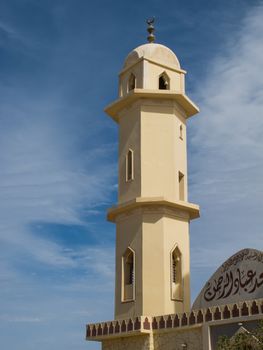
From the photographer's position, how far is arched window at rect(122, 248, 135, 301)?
2019cm

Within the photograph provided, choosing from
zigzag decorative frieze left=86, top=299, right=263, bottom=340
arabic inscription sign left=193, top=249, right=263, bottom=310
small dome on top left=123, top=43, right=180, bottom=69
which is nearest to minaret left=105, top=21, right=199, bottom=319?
small dome on top left=123, top=43, right=180, bottom=69

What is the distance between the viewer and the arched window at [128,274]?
2019 cm

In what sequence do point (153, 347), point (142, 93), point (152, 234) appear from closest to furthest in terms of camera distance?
1. point (153, 347)
2. point (152, 234)
3. point (142, 93)

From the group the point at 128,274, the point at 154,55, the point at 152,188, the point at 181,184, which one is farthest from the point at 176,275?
the point at 154,55

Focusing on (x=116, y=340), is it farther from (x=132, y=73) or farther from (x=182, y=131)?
(x=132, y=73)

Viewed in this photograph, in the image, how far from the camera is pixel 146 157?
21094 millimetres

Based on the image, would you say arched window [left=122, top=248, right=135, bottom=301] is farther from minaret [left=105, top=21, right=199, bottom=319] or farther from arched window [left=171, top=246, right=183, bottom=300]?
arched window [left=171, top=246, right=183, bottom=300]

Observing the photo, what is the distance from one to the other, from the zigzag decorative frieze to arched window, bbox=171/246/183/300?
1.59 m

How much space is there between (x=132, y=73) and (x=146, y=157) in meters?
3.63

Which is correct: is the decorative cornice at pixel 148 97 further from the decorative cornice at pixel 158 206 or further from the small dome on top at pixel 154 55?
the decorative cornice at pixel 158 206

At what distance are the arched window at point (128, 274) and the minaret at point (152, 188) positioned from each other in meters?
0.03

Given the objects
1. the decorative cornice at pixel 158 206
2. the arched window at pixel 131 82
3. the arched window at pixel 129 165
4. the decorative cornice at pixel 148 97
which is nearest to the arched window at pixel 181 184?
the decorative cornice at pixel 158 206

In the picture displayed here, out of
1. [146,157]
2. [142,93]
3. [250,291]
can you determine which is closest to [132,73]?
[142,93]

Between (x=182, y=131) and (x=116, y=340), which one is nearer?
(x=116, y=340)
